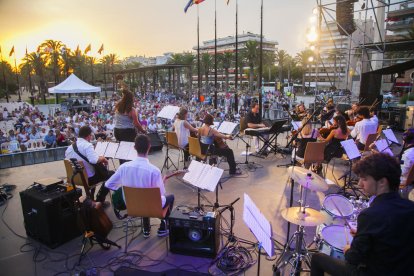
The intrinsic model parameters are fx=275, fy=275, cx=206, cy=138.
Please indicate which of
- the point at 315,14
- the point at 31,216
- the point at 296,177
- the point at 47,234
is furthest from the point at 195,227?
the point at 315,14

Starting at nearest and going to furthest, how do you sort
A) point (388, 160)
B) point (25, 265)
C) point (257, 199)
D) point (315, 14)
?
point (388, 160), point (25, 265), point (257, 199), point (315, 14)

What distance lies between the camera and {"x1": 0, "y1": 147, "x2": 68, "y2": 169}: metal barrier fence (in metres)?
7.57

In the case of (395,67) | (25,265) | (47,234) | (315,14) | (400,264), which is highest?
(315,14)

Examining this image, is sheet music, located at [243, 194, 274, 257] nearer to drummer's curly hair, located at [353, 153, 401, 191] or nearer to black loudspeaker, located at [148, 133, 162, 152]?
drummer's curly hair, located at [353, 153, 401, 191]

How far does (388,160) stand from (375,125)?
17.7 feet

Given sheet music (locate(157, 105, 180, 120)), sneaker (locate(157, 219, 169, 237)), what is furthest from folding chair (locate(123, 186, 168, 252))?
sheet music (locate(157, 105, 180, 120))

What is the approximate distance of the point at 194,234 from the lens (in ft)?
12.0

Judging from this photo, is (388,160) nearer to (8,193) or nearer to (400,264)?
(400,264)

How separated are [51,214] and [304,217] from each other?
3.30 meters

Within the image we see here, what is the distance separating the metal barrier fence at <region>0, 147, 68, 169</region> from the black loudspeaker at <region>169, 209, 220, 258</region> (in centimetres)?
591

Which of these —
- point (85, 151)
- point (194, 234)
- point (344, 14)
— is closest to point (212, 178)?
point (194, 234)

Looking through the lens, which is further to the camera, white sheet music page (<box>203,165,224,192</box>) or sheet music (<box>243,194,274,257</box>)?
white sheet music page (<box>203,165,224,192</box>)

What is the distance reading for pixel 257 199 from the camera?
17.8 ft

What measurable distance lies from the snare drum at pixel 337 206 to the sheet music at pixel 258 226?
109 centimetres
